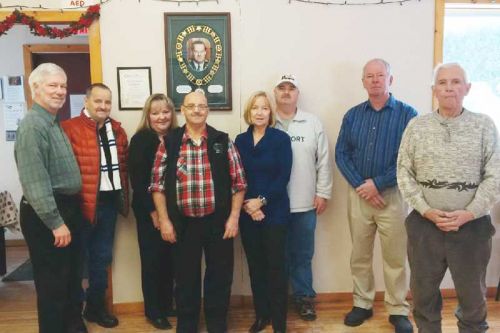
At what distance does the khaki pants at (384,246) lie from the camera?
102 inches

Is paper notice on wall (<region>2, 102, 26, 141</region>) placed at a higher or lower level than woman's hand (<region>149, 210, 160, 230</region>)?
higher

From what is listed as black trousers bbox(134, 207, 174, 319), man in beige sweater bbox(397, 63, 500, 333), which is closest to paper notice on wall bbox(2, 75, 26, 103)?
black trousers bbox(134, 207, 174, 319)

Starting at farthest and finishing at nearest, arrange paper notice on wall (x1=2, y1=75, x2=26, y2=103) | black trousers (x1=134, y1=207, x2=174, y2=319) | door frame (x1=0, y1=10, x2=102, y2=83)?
paper notice on wall (x1=2, y1=75, x2=26, y2=103)
door frame (x1=0, y1=10, x2=102, y2=83)
black trousers (x1=134, y1=207, x2=174, y2=319)

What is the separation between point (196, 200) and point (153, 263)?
1.87 ft

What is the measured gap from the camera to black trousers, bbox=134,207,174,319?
264 centimetres

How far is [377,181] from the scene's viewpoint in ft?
8.25

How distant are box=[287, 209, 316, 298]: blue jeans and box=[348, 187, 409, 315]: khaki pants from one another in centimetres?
26

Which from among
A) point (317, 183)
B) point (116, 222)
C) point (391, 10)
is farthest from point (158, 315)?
point (391, 10)

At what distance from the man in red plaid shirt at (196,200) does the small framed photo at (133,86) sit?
566 millimetres

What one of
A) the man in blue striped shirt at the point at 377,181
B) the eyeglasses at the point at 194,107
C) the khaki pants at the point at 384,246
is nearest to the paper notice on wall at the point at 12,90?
the eyeglasses at the point at 194,107

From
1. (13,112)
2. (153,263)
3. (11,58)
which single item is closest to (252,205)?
(153,263)

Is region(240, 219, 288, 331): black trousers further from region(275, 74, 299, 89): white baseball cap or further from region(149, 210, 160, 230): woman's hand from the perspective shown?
region(275, 74, 299, 89): white baseball cap

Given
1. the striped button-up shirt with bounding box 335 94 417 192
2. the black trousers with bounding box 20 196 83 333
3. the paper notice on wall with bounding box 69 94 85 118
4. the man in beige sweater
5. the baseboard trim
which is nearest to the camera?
the man in beige sweater

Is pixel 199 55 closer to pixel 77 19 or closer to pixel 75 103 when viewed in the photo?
pixel 77 19
